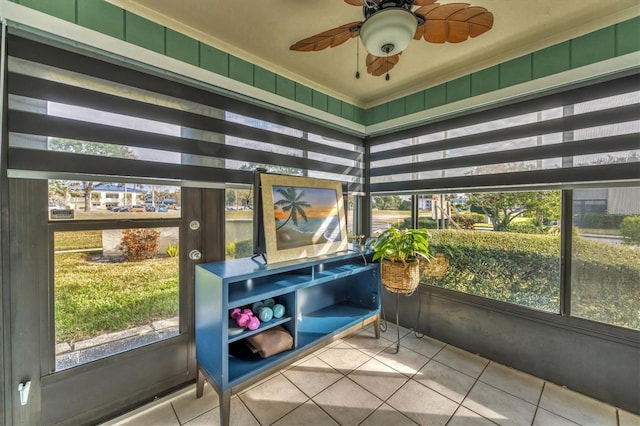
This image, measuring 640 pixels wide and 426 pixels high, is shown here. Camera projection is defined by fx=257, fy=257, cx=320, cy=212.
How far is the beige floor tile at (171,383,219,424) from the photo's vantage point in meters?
1.67

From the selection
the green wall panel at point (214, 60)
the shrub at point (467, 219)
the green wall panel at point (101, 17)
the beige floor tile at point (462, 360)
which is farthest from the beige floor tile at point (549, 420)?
the green wall panel at point (101, 17)

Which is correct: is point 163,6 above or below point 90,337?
above

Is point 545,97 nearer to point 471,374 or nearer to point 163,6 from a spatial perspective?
point 471,374

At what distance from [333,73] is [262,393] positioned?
9.08ft

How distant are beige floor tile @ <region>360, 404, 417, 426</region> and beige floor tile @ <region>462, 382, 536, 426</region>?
469mm

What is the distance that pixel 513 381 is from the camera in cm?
201

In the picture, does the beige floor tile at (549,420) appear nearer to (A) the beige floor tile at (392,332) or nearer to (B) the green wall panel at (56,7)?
(A) the beige floor tile at (392,332)

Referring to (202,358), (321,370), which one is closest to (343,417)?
(321,370)

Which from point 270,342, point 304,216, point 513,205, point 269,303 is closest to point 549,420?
point 513,205

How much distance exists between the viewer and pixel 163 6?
1644 mm

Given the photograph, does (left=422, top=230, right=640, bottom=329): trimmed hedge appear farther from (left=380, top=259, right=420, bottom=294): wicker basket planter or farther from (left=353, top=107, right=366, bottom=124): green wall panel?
(left=353, top=107, right=366, bottom=124): green wall panel

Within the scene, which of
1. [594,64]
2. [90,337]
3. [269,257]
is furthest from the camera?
[269,257]

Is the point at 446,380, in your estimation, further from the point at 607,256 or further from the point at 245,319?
the point at 245,319

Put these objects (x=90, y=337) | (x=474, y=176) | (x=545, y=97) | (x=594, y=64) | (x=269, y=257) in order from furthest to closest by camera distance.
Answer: (x=474, y=176), (x=545, y=97), (x=269, y=257), (x=594, y=64), (x=90, y=337)
